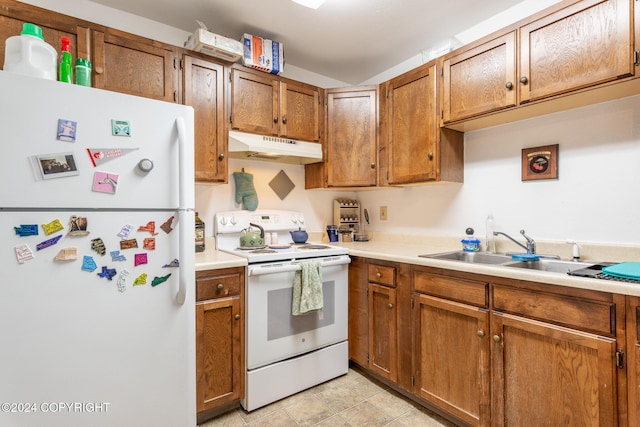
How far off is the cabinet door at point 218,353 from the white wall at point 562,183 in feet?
5.37

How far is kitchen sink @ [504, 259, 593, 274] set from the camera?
1.60 m

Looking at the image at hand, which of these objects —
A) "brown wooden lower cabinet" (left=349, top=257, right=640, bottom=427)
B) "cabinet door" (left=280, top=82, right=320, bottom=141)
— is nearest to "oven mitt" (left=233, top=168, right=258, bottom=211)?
"cabinet door" (left=280, top=82, right=320, bottom=141)

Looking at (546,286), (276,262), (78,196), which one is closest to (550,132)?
(546,286)

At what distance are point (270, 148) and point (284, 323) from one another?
3.91ft

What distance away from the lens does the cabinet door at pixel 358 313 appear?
2141 millimetres

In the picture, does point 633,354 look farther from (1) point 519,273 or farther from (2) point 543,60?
(2) point 543,60

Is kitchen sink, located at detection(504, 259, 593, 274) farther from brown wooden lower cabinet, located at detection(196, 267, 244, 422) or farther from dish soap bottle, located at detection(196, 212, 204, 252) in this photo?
dish soap bottle, located at detection(196, 212, 204, 252)

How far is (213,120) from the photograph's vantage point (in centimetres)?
203

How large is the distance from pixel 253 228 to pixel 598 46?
87.4 inches

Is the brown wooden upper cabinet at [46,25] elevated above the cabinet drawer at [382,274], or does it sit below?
above

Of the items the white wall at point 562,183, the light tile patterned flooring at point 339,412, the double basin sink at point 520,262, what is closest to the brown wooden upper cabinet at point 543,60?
the white wall at point 562,183

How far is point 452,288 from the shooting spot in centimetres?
163

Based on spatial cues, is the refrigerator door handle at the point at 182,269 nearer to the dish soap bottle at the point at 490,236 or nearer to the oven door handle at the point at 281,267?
the oven door handle at the point at 281,267

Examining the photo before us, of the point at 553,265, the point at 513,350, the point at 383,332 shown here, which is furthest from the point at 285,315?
the point at 553,265
